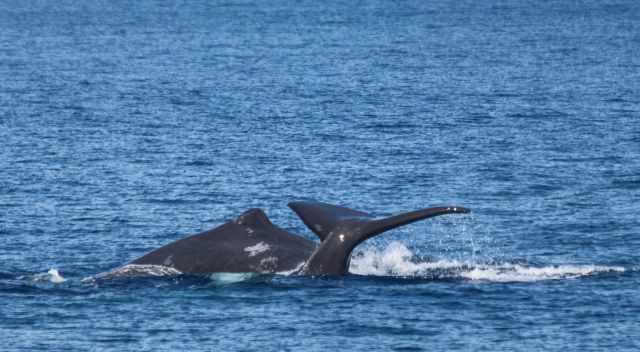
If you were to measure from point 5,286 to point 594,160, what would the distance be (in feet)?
77.0

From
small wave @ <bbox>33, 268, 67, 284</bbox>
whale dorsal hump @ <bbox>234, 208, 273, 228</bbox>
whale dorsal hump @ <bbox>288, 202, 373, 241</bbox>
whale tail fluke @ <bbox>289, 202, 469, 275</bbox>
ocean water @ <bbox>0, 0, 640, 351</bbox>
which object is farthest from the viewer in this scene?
small wave @ <bbox>33, 268, 67, 284</bbox>

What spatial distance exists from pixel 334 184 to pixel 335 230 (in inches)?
669

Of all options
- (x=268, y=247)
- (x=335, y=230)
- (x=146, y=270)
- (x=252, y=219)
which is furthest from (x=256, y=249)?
(x=146, y=270)

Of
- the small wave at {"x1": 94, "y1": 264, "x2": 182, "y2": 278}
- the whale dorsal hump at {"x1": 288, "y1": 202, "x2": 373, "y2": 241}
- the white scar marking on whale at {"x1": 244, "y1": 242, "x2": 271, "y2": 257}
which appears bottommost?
the small wave at {"x1": 94, "y1": 264, "x2": 182, "y2": 278}

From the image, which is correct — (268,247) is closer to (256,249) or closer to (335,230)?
(256,249)

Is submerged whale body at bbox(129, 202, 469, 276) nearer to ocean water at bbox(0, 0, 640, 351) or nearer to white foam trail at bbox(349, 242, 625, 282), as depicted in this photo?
ocean water at bbox(0, 0, 640, 351)

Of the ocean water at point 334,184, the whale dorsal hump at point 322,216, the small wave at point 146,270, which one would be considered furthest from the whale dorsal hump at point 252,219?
the small wave at point 146,270

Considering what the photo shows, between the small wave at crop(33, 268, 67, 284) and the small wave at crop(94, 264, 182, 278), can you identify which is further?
the small wave at crop(33, 268, 67, 284)

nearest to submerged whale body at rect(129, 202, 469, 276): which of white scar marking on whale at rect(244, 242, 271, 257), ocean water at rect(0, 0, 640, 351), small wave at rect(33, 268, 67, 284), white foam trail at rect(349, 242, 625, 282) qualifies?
white scar marking on whale at rect(244, 242, 271, 257)

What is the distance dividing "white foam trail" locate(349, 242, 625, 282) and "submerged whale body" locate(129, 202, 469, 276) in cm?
145

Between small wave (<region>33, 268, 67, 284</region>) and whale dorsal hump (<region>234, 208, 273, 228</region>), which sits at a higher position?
whale dorsal hump (<region>234, 208, 273, 228</region>)

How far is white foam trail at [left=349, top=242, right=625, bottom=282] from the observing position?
103 ft

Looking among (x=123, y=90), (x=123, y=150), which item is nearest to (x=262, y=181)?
(x=123, y=150)

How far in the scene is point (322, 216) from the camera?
29.3 m
